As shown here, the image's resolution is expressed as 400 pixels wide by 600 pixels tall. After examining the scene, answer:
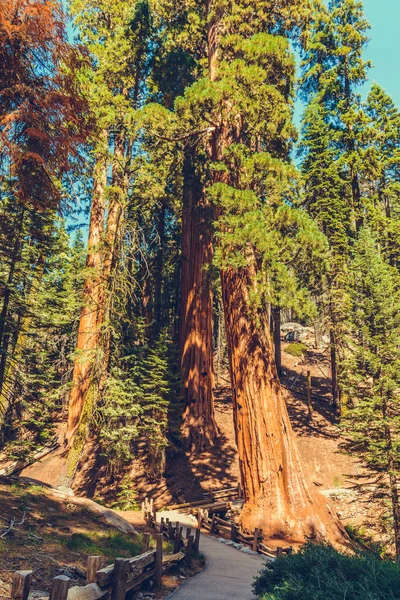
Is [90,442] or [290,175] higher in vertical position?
[290,175]

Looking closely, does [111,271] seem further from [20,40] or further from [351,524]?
[351,524]

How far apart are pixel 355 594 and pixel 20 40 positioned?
10444 mm

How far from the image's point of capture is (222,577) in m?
7.66

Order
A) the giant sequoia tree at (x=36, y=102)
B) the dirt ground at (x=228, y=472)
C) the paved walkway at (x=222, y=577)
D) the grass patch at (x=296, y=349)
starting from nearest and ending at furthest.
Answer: the paved walkway at (x=222, y=577) < the giant sequoia tree at (x=36, y=102) < the dirt ground at (x=228, y=472) < the grass patch at (x=296, y=349)

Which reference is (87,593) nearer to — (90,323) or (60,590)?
(60,590)

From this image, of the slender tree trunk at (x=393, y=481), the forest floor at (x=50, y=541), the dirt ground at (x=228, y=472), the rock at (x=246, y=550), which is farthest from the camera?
the dirt ground at (x=228, y=472)

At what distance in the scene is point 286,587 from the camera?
463 centimetres

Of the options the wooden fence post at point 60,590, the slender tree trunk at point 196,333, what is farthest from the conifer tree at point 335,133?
the wooden fence post at point 60,590

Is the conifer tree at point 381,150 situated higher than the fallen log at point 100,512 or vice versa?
the conifer tree at point 381,150

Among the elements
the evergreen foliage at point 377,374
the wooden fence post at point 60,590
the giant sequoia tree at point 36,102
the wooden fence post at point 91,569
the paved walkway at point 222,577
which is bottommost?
the paved walkway at point 222,577

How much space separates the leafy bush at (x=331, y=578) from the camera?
4080mm

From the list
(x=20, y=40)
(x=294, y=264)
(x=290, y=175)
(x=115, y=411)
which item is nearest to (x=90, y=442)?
(x=115, y=411)

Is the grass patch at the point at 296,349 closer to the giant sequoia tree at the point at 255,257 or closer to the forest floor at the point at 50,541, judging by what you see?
the giant sequoia tree at the point at 255,257

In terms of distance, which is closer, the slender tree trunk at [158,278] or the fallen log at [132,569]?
the fallen log at [132,569]
